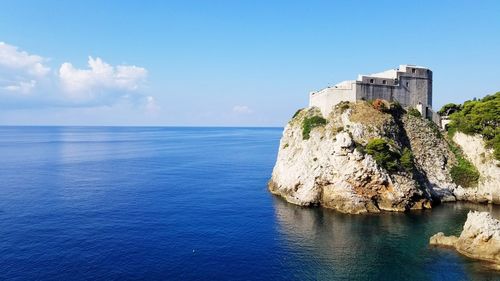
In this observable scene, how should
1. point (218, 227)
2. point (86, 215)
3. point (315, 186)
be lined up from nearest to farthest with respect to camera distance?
point (218, 227) < point (86, 215) < point (315, 186)

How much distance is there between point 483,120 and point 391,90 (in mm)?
17322

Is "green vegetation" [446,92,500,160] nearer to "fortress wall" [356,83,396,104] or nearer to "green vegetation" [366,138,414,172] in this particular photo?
"fortress wall" [356,83,396,104]

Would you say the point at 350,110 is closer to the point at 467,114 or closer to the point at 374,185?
the point at 374,185

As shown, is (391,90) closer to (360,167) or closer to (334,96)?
(334,96)

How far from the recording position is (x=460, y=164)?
7106 centimetres

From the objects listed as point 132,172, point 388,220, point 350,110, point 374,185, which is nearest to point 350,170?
point 374,185

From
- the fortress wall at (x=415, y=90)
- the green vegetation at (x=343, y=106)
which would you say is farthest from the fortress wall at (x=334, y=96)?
the fortress wall at (x=415, y=90)

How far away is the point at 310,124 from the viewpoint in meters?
75.9

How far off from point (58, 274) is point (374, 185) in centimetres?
4572

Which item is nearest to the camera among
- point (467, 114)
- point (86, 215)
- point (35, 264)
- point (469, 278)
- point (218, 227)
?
point (469, 278)

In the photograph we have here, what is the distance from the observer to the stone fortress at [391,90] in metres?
75.3

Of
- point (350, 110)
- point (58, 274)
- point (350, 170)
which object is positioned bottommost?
point (58, 274)

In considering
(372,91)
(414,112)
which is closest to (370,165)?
(372,91)

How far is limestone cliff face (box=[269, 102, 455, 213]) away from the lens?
61562 mm
